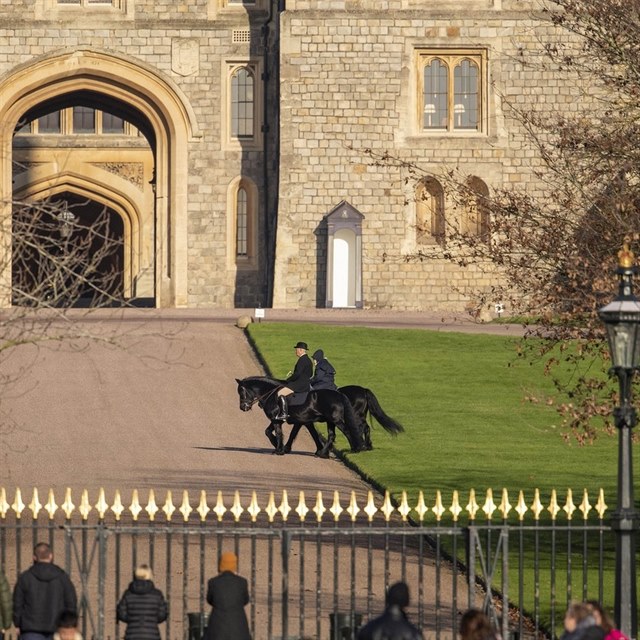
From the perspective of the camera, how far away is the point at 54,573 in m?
11.2

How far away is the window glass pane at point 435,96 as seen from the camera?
139 feet

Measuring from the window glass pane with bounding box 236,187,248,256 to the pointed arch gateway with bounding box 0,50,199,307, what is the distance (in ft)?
4.73

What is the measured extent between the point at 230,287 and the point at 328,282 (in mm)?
3160

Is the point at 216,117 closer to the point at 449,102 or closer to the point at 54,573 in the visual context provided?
the point at 449,102

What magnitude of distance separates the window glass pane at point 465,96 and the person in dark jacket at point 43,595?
105ft

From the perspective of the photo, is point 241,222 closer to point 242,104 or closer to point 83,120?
point 242,104

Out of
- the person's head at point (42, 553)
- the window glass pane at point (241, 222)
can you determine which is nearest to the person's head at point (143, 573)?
the person's head at point (42, 553)

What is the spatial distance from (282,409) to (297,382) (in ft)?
1.27

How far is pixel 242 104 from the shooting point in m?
44.1

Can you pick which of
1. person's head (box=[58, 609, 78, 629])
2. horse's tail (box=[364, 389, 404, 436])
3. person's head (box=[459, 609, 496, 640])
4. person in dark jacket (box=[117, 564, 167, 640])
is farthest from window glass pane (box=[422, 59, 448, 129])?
person's head (box=[459, 609, 496, 640])

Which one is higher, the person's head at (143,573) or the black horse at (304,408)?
the black horse at (304,408)

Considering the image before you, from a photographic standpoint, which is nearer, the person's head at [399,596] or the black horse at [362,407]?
the person's head at [399,596]

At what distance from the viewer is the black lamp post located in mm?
11297

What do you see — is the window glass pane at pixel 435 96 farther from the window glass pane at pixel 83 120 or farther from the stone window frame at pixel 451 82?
the window glass pane at pixel 83 120
